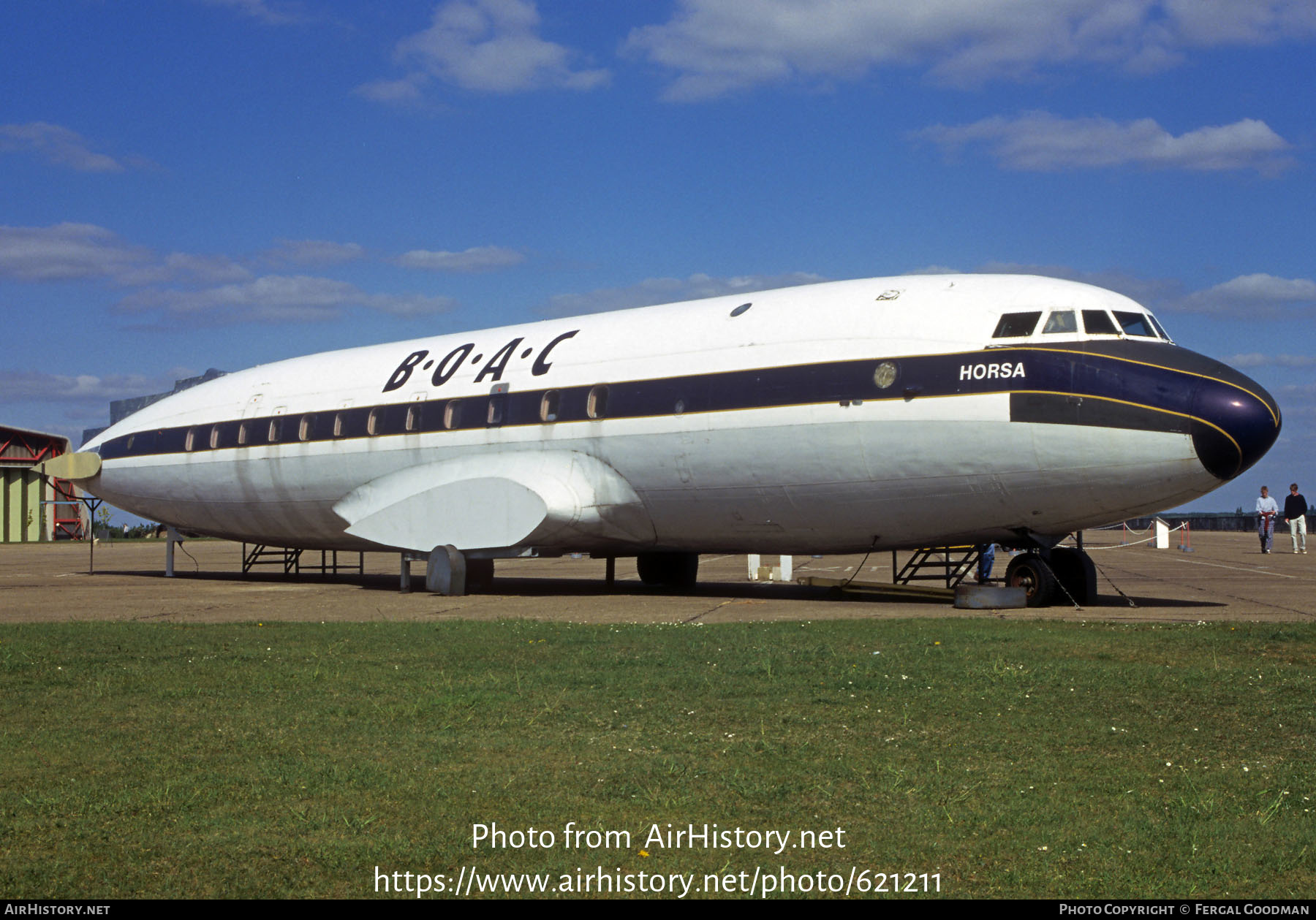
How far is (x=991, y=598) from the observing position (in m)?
18.4

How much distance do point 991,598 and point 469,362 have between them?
11565 millimetres

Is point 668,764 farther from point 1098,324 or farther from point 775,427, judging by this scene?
point 1098,324

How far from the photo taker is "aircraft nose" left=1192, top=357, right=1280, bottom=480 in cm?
1608

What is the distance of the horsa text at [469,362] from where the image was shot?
76.3ft

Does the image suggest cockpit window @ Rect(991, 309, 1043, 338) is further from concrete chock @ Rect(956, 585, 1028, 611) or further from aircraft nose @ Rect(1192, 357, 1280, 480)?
concrete chock @ Rect(956, 585, 1028, 611)

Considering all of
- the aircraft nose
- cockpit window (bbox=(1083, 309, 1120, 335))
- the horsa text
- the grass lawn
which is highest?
the horsa text

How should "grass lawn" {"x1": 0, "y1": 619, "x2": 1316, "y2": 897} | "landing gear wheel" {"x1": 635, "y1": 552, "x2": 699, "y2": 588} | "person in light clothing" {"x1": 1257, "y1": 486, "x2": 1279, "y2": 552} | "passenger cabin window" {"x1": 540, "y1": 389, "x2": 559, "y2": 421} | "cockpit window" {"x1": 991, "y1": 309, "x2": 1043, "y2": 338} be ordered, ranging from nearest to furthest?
"grass lawn" {"x1": 0, "y1": 619, "x2": 1316, "y2": 897} → "cockpit window" {"x1": 991, "y1": 309, "x2": 1043, "y2": 338} → "passenger cabin window" {"x1": 540, "y1": 389, "x2": 559, "y2": 421} → "landing gear wheel" {"x1": 635, "y1": 552, "x2": 699, "y2": 588} → "person in light clothing" {"x1": 1257, "y1": 486, "x2": 1279, "y2": 552}

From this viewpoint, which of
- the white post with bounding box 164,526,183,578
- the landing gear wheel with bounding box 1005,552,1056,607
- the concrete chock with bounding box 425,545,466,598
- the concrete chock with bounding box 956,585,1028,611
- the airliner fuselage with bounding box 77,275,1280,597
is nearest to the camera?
the airliner fuselage with bounding box 77,275,1280,597

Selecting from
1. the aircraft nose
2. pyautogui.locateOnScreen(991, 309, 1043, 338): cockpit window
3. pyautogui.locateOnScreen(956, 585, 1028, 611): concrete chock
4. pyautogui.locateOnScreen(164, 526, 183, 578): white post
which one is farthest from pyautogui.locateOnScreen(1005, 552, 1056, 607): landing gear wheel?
pyautogui.locateOnScreen(164, 526, 183, 578): white post

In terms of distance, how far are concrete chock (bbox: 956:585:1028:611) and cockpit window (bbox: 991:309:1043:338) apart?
3.86m

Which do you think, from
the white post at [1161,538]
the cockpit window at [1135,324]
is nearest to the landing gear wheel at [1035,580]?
the cockpit window at [1135,324]

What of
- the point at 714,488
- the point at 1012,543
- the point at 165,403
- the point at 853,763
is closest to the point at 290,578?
the point at 165,403

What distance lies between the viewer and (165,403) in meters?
31.5

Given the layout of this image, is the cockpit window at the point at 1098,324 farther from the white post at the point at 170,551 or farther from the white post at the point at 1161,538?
the white post at the point at 1161,538
